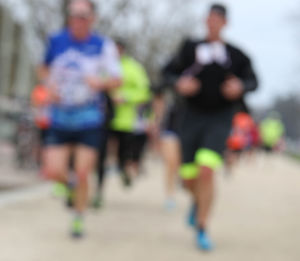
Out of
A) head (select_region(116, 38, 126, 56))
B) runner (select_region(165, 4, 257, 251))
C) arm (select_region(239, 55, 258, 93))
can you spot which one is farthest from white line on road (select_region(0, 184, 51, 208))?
arm (select_region(239, 55, 258, 93))

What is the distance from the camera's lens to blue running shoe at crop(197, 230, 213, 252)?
5977mm

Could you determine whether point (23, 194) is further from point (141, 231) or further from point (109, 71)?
point (109, 71)

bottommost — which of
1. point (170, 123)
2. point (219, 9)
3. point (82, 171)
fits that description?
point (170, 123)

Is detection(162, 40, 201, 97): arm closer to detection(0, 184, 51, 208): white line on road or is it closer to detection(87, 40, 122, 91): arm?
detection(87, 40, 122, 91): arm

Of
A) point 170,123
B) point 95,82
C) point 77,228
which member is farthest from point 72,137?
point 170,123

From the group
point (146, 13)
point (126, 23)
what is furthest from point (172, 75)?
point (146, 13)

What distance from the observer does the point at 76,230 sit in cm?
612

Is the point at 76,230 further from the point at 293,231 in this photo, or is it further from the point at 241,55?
the point at 293,231

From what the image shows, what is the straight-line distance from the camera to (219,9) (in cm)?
606

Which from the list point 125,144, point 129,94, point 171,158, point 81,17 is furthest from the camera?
point 171,158

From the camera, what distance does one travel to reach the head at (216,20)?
605 centimetres

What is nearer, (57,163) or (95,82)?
(95,82)

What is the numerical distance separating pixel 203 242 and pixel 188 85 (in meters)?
1.23

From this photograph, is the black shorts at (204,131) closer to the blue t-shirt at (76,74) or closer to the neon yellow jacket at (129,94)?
the blue t-shirt at (76,74)
